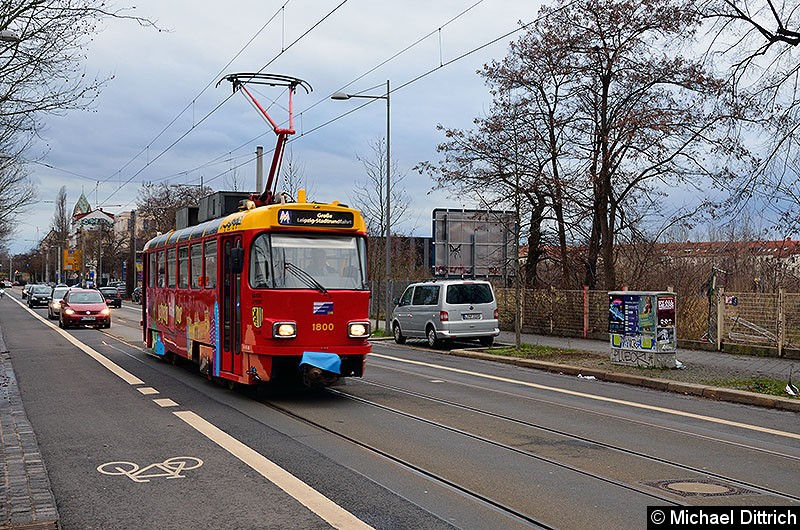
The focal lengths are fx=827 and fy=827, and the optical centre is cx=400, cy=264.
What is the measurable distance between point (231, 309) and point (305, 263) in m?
1.49

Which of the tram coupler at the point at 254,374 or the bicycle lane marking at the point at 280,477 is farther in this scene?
the tram coupler at the point at 254,374

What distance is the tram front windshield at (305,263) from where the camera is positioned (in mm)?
12430

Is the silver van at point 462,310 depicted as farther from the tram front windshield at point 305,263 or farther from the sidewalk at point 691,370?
the tram front windshield at point 305,263

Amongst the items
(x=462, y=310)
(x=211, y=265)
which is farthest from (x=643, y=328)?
(x=211, y=265)

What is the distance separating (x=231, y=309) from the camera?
13.1m

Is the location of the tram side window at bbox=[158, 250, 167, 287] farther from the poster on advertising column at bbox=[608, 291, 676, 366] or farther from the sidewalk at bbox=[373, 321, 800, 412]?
the poster on advertising column at bbox=[608, 291, 676, 366]

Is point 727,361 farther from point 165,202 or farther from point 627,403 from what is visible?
point 165,202

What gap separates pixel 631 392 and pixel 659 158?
12.5 m

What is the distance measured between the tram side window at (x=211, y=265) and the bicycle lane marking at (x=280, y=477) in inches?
117

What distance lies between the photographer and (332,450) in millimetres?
9031

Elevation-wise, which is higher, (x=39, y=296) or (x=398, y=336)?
(x=39, y=296)

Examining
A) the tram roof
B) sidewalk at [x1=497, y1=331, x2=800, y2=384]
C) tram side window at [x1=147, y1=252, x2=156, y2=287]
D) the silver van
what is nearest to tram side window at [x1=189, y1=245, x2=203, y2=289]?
the tram roof

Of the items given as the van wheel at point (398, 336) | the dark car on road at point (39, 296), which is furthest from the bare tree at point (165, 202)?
the van wheel at point (398, 336)

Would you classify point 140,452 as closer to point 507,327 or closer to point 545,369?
point 545,369
